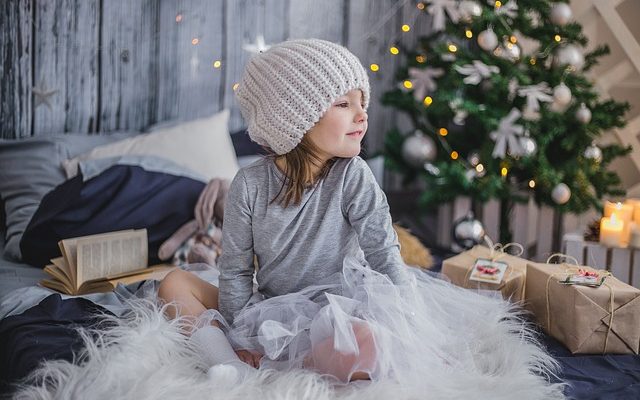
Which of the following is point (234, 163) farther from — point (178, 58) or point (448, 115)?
point (448, 115)

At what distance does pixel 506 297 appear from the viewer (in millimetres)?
1604

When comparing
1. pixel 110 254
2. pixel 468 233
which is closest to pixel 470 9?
pixel 468 233

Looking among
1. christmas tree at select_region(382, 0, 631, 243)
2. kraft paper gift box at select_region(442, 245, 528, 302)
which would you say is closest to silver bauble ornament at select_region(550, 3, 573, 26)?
christmas tree at select_region(382, 0, 631, 243)

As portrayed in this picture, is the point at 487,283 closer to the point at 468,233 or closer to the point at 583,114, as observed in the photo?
the point at 468,233

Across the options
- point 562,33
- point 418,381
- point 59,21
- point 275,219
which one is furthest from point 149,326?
point 562,33

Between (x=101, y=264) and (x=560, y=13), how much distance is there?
165cm

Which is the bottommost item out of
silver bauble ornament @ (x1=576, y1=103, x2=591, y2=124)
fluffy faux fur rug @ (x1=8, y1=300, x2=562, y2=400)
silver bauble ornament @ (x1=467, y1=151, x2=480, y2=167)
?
fluffy faux fur rug @ (x1=8, y1=300, x2=562, y2=400)

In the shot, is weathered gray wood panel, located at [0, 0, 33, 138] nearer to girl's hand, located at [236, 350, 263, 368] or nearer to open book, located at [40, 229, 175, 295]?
open book, located at [40, 229, 175, 295]

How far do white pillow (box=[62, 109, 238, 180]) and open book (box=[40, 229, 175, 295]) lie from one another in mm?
387

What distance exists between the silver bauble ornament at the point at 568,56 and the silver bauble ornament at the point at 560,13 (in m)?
0.08

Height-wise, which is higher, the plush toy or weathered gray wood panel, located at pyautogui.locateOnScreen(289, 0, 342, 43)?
weathered gray wood panel, located at pyautogui.locateOnScreen(289, 0, 342, 43)

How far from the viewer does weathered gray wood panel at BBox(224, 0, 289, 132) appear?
2525 millimetres

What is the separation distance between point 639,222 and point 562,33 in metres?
0.70

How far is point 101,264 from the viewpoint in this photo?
5.48ft
